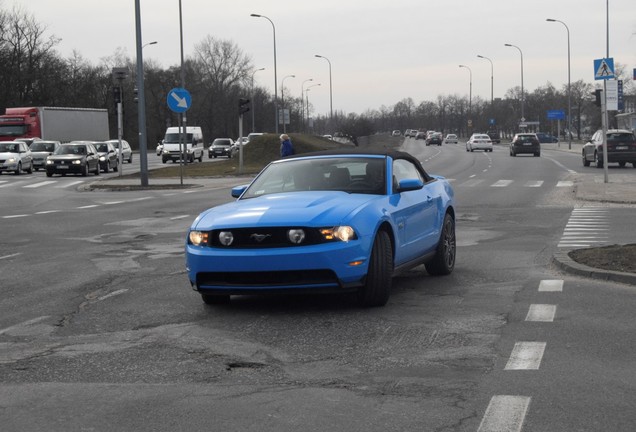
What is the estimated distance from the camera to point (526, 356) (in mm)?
6777

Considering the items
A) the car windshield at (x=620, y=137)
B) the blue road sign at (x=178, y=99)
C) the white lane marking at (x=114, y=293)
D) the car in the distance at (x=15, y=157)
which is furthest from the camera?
the car in the distance at (x=15, y=157)

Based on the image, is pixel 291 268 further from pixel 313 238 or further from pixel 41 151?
pixel 41 151

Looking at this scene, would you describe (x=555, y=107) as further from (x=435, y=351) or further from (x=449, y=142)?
(x=435, y=351)

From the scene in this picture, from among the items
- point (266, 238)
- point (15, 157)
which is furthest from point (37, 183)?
point (266, 238)

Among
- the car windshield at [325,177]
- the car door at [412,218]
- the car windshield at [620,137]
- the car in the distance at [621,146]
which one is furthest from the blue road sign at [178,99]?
the car windshield at [325,177]

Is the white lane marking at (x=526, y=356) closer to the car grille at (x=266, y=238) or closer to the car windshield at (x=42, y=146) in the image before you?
the car grille at (x=266, y=238)

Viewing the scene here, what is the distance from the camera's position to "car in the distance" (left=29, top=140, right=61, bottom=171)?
52.1 metres

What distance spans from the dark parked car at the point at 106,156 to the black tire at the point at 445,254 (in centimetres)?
4171

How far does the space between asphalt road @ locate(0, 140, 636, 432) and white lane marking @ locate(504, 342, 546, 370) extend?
0.04ft

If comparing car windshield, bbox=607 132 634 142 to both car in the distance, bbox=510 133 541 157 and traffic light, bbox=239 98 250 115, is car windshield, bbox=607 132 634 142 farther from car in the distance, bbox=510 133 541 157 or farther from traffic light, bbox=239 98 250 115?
car in the distance, bbox=510 133 541 157

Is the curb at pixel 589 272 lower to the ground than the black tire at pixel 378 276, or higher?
lower

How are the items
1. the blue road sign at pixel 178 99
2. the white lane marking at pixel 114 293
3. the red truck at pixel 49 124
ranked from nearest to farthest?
the white lane marking at pixel 114 293 < the blue road sign at pixel 178 99 < the red truck at pixel 49 124

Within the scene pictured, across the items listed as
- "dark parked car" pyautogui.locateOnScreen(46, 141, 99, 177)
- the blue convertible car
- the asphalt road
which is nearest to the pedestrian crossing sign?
the asphalt road

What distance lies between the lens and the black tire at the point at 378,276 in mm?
8742
